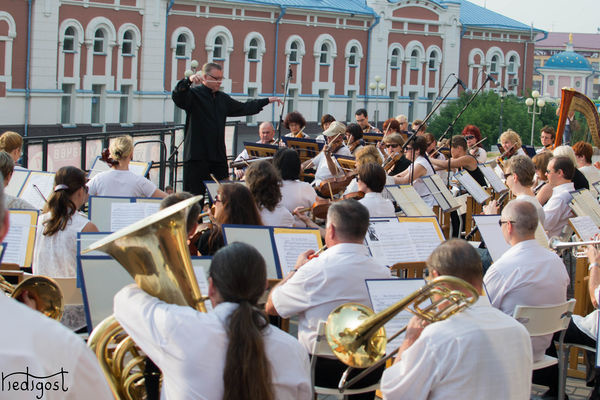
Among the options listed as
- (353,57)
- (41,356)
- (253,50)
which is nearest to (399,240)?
(41,356)

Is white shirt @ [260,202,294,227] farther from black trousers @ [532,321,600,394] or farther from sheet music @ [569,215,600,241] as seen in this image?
sheet music @ [569,215,600,241]

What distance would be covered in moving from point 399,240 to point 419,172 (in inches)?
159

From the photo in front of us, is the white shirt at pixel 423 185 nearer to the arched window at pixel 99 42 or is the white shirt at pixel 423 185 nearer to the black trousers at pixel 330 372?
the black trousers at pixel 330 372

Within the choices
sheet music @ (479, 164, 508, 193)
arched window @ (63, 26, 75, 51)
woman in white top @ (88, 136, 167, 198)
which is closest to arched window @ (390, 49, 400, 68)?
arched window @ (63, 26, 75, 51)

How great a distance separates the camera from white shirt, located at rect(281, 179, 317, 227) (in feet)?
23.6

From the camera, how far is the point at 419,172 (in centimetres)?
960

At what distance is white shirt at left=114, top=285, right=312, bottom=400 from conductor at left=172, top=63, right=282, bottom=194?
5955mm

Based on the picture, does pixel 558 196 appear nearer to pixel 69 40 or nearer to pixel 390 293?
pixel 390 293

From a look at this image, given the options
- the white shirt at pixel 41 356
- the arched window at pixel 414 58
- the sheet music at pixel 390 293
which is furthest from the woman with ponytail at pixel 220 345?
the arched window at pixel 414 58

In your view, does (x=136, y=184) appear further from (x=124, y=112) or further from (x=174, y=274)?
(x=124, y=112)

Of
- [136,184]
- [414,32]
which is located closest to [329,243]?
[136,184]

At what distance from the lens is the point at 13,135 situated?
7.80 m

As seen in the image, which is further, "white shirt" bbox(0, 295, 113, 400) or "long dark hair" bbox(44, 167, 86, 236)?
"long dark hair" bbox(44, 167, 86, 236)

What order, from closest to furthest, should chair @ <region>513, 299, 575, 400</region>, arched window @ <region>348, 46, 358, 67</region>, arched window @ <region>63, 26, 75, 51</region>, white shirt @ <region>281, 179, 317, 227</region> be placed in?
chair @ <region>513, 299, 575, 400</region> → white shirt @ <region>281, 179, 317, 227</region> → arched window @ <region>63, 26, 75, 51</region> → arched window @ <region>348, 46, 358, 67</region>
